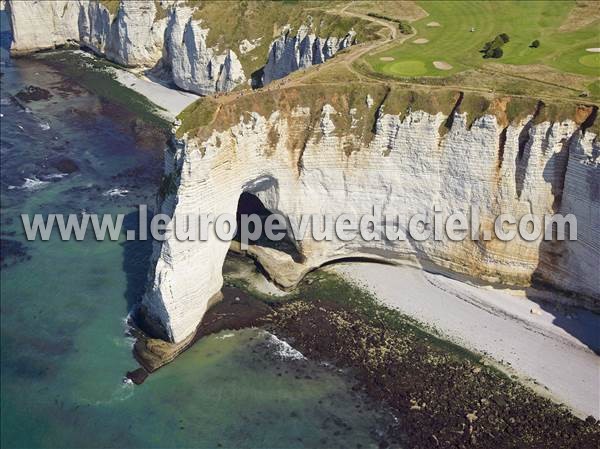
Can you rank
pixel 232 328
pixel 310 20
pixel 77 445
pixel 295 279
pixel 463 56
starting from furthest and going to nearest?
pixel 310 20 < pixel 463 56 < pixel 295 279 < pixel 232 328 < pixel 77 445

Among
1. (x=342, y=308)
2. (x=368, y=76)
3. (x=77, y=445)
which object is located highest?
(x=368, y=76)

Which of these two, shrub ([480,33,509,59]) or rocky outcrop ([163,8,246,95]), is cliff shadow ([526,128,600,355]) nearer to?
shrub ([480,33,509,59])

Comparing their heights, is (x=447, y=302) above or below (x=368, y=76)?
below

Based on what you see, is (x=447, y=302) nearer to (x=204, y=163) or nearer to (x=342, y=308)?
(x=342, y=308)

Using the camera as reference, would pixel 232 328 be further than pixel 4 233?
No

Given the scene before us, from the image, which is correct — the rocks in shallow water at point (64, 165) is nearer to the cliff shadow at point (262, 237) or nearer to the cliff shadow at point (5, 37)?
the cliff shadow at point (262, 237)

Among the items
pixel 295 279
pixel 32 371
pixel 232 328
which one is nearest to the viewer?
pixel 32 371

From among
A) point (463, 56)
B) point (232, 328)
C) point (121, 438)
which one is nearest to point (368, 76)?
point (463, 56)

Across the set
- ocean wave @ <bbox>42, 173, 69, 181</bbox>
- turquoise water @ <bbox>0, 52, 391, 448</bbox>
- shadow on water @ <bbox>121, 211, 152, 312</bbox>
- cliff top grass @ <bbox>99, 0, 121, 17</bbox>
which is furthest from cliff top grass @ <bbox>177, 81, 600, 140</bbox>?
cliff top grass @ <bbox>99, 0, 121, 17</bbox>
